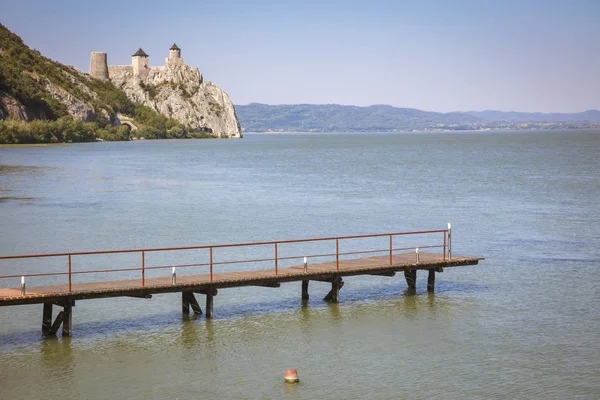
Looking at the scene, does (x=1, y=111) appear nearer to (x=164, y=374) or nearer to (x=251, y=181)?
(x=251, y=181)

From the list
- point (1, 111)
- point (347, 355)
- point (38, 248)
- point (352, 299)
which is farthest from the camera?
point (1, 111)

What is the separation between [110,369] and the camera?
22.5 meters

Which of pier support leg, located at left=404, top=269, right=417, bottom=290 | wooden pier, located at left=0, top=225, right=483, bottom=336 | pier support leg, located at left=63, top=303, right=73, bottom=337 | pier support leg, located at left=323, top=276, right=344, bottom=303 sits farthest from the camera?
pier support leg, located at left=404, top=269, right=417, bottom=290

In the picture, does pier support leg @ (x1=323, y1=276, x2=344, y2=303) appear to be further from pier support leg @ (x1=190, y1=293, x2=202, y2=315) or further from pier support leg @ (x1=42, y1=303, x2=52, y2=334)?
pier support leg @ (x1=42, y1=303, x2=52, y2=334)

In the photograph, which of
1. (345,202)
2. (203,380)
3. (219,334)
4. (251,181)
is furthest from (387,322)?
(251,181)

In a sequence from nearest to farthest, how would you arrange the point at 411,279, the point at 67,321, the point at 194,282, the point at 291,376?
the point at 291,376
the point at 67,321
the point at 194,282
the point at 411,279

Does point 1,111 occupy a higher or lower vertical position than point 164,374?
higher

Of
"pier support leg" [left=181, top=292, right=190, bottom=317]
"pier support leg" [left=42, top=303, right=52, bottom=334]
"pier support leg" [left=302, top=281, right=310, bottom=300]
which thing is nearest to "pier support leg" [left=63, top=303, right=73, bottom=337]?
"pier support leg" [left=42, top=303, right=52, bottom=334]

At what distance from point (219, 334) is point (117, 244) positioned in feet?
60.7

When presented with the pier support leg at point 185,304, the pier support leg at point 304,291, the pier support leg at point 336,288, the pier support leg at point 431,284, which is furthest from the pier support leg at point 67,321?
the pier support leg at point 431,284

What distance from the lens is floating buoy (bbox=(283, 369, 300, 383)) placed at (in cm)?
2142

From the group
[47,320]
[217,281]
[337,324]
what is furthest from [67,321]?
[337,324]

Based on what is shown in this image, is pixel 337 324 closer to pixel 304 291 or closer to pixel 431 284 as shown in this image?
pixel 304 291

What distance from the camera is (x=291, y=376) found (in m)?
21.5
